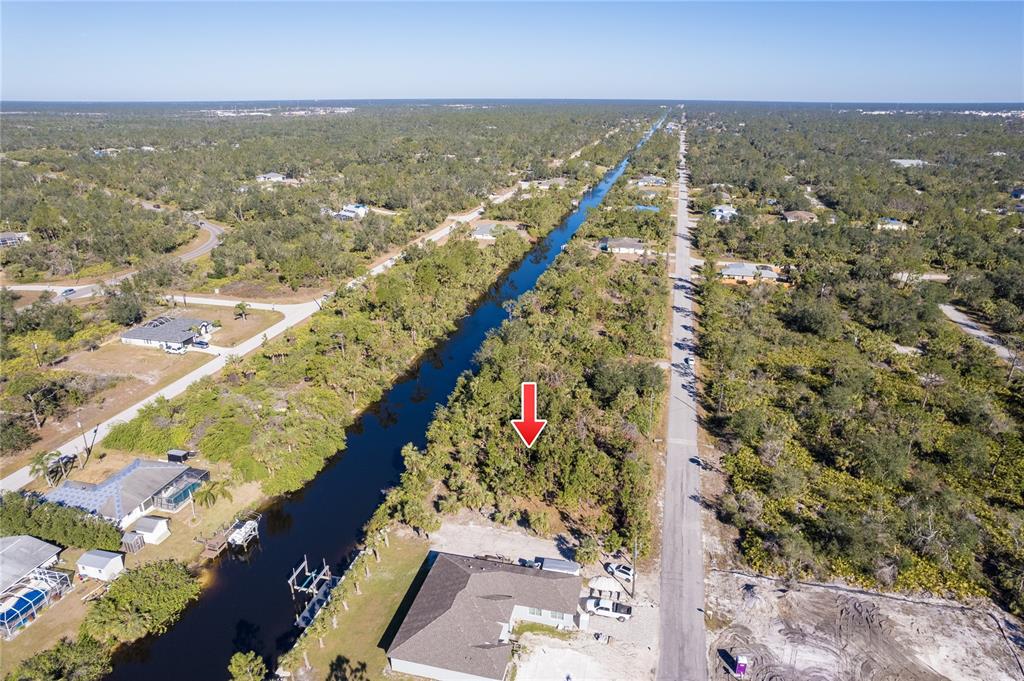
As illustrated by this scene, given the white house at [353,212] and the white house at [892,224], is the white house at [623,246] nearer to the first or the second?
the white house at [892,224]

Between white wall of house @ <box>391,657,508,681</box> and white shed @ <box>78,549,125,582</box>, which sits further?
→ white shed @ <box>78,549,125,582</box>

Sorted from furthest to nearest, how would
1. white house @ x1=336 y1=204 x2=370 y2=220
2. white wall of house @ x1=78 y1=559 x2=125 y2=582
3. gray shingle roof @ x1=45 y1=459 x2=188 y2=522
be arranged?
white house @ x1=336 y1=204 x2=370 y2=220 < gray shingle roof @ x1=45 y1=459 x2=188 y2=522 < white wall of house @ x1=78 y1=559 x2=125 y2=582

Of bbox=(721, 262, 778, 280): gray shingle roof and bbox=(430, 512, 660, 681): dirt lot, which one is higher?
bbox=(721, 262, 778, 280): gray shingle roof

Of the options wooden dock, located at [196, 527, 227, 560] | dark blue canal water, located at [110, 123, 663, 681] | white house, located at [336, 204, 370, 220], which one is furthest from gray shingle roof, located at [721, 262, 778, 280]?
wooden dock, located at [196, 527, 227, 560]

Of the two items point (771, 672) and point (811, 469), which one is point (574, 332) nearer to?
point (811, 469)

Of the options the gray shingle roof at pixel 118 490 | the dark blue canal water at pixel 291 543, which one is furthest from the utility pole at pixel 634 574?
the gray shingle roof at pixel 118 490

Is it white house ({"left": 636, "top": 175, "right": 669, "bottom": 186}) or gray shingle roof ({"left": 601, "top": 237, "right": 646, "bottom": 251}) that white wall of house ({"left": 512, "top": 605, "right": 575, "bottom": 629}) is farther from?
white house ({"left": 636, "top": 175, "right": 669, "bottom": 186})

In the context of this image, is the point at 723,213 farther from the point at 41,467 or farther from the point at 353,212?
the point at 41,467
